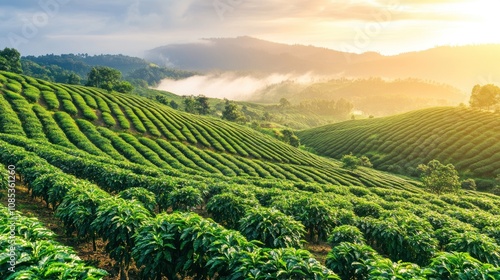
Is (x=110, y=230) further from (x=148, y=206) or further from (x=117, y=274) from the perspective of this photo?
(x=148, y=206)

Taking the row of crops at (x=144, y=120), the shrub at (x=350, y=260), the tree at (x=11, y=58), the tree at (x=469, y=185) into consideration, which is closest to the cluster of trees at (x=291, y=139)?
the row of crops at (x=144, y=120)

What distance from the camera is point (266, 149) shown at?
91938 millimetres

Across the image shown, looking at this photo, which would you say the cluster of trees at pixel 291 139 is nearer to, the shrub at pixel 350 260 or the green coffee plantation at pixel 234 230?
the green coffee plantation at pixel 234 230

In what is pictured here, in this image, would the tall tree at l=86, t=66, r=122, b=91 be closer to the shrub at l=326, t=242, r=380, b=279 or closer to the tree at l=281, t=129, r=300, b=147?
the tree at l=281, t=129, r=300, b=147

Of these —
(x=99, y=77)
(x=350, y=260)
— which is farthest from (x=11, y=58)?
(x=350, y=260)

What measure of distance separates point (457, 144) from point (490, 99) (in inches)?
1561

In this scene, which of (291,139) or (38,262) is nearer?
(38,262)

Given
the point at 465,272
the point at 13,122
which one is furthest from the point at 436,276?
the point at 13,122

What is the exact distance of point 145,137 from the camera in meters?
70.2

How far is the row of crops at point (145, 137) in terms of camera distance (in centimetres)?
5781

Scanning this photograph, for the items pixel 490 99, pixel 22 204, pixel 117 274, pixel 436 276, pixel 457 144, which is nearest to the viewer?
pixel 436 276

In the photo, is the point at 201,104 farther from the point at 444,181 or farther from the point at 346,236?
the point at 346,236

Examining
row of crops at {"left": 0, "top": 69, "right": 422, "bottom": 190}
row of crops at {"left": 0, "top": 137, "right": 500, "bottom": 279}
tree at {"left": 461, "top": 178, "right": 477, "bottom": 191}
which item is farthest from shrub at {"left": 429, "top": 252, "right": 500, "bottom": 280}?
tree at {"left": 461, "top": 178, "right": 477, "bottom": 191}

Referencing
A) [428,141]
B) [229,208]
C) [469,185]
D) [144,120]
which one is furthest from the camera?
[428,141]
